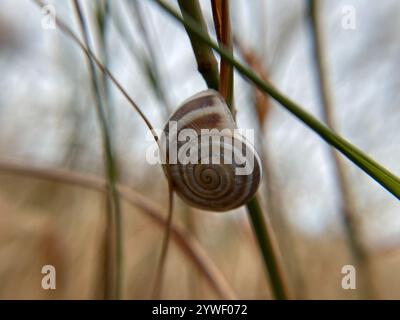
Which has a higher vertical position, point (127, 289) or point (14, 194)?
point (14, 194)

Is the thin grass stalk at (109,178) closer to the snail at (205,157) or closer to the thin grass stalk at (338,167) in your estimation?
the snail at (205,157)

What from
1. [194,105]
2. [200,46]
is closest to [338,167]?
[194,105]

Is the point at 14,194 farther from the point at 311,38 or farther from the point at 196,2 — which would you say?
the point at 196,2

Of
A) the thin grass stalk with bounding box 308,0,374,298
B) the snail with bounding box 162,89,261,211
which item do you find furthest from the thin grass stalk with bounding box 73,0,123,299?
the thin grass stalk with bounding box 308,0,374,298

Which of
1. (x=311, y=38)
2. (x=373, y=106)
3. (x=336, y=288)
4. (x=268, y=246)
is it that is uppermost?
(x=373, y=106)

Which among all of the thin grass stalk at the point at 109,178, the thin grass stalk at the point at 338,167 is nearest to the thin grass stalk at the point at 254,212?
the thin grass stalk at the point at 109,178

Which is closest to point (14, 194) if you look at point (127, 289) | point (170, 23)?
point (127, 289)
